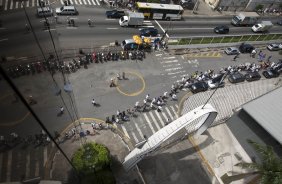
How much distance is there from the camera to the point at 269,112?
131ft

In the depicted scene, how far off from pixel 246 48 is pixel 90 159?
152ft

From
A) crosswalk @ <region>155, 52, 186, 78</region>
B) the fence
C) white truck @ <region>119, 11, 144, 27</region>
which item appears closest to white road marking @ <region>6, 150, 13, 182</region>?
crosswalk @ <region>155, 52, 186, 78</region>

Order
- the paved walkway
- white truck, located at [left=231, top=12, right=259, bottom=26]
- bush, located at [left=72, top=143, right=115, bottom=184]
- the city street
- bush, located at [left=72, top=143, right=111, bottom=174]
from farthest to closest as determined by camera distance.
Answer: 1. white truck, located at [left=231, top=12, right=259, bottom=26]
2. the paved walkway
3. bush, located at [left=72, top=143, right=111, bottom=174]
4. bush, located at [left=72, top=143, right=115, bottom=184]
5. the city street

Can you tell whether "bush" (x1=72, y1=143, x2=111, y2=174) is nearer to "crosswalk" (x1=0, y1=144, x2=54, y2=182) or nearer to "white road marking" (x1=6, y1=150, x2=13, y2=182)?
"crosswalk" (x1=0, y1=144, x2=54, y2=182)

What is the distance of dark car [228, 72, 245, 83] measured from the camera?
2121 inches

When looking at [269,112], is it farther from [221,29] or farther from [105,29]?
[105,29]

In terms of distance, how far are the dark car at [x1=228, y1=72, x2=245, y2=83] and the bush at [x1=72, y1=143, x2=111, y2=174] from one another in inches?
1260

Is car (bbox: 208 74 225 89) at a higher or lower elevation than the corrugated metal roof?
lower

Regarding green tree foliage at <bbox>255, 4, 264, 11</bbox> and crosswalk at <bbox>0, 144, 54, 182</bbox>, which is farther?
green tree foliage at <bbox>255, 4, 264, 11</bbox>

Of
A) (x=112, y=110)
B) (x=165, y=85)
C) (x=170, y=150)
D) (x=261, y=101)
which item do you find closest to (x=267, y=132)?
(x=261, y=101)

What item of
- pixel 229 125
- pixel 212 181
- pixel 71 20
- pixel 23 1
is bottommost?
pixel 212 181

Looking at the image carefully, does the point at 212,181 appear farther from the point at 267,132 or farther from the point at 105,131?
the point at 105,131

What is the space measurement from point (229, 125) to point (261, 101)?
6621 millimetres

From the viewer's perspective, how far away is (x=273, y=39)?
231ft
